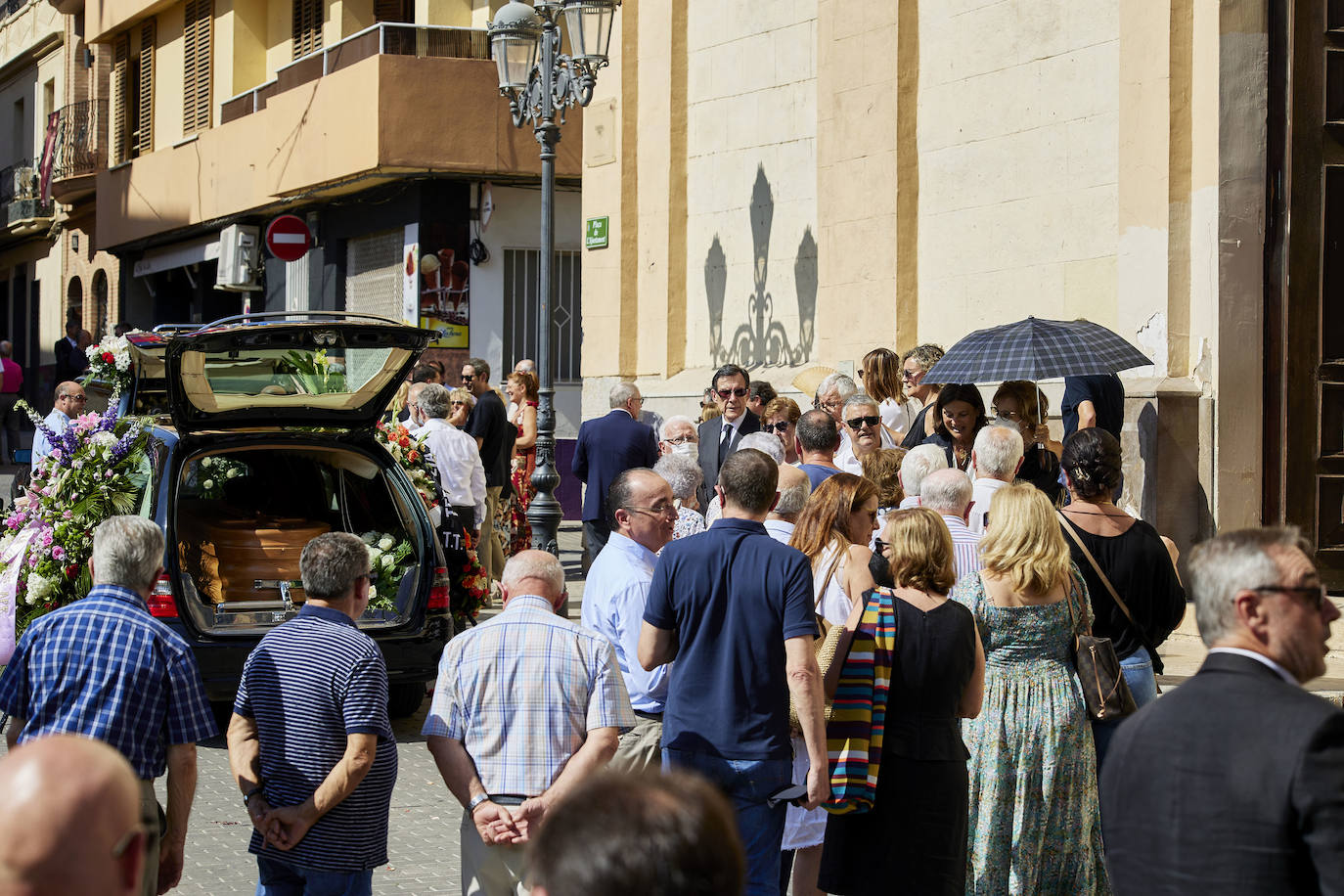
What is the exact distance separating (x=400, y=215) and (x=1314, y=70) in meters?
13.5

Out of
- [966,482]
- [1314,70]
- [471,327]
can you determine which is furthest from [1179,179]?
[471,327]

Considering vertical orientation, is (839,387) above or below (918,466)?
above

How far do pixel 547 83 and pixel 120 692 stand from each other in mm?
9073

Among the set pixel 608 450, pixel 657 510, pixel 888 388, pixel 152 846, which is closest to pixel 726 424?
pixel 888 388

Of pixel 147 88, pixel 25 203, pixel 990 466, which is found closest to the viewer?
pixel 990 466

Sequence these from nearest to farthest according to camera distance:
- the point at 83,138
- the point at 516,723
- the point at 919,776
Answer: the point at 516,723 < the point at 919,776 < the point at 83,138

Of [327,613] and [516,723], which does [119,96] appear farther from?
[516,723]

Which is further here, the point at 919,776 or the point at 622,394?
the point at 622,394

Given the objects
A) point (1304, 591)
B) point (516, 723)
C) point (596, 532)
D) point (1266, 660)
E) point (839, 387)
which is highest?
point (839, 387)

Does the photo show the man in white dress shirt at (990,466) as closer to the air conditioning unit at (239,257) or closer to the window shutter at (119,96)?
the air conditioning unit at (239,257)

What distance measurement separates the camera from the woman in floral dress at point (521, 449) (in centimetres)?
1452

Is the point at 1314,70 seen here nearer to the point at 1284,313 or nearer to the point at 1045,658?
the point at 1284,313

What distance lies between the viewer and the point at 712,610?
5055mm

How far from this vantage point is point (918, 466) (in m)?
6.98
